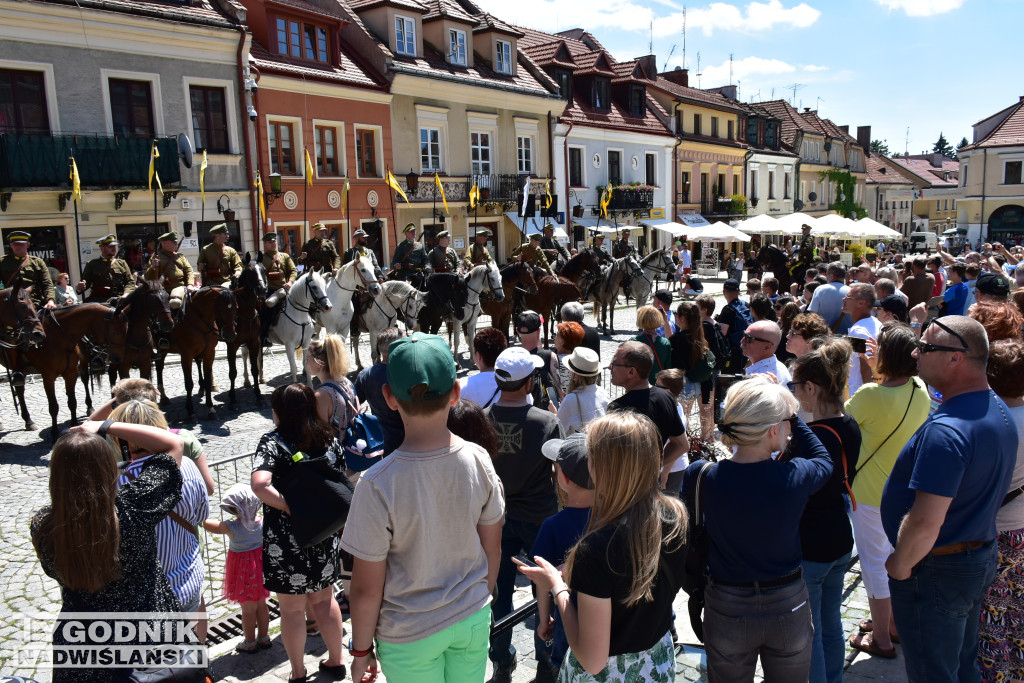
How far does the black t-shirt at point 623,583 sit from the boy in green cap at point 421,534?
20.5 inches

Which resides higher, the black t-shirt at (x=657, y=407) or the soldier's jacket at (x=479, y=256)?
the soldier's jacket at (x=479, y=256)

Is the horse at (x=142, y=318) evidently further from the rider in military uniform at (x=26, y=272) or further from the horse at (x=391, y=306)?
the horse at (x=391, y=306)

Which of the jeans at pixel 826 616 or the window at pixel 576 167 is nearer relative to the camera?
the jeans at pixel 826 616

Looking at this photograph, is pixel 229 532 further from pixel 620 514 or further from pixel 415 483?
pixel 620 514

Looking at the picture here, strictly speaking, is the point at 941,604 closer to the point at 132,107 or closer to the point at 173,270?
the point at 173,270

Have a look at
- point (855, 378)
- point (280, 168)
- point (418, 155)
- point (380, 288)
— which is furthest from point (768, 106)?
point (855, 378)

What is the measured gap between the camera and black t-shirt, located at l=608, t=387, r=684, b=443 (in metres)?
4.36

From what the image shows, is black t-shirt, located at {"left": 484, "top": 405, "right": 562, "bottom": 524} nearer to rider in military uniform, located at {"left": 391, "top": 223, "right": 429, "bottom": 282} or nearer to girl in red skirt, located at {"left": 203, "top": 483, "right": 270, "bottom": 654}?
girl in red skirt, located at {"left": 203, "top": 483, "right": 270, "bottom": 654}

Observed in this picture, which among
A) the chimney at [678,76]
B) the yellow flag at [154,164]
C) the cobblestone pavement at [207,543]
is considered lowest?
the cobblestone pavement at [207,543]

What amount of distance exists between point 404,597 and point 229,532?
212 cm

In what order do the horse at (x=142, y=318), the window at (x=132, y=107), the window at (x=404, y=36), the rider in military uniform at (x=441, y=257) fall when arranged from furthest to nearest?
1. the window at (x=404, y=36)
2. the window at (x=132, y=107)
3. the rider in military uniform at (x=441, y=257)
4. the horse at (x=142, y=318)

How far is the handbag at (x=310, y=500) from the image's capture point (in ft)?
12.0

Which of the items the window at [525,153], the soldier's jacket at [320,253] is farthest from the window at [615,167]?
the soldier's jacket at [320,253]

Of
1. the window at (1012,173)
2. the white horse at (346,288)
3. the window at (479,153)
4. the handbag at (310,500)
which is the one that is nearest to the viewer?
the handbag at (310,500)
